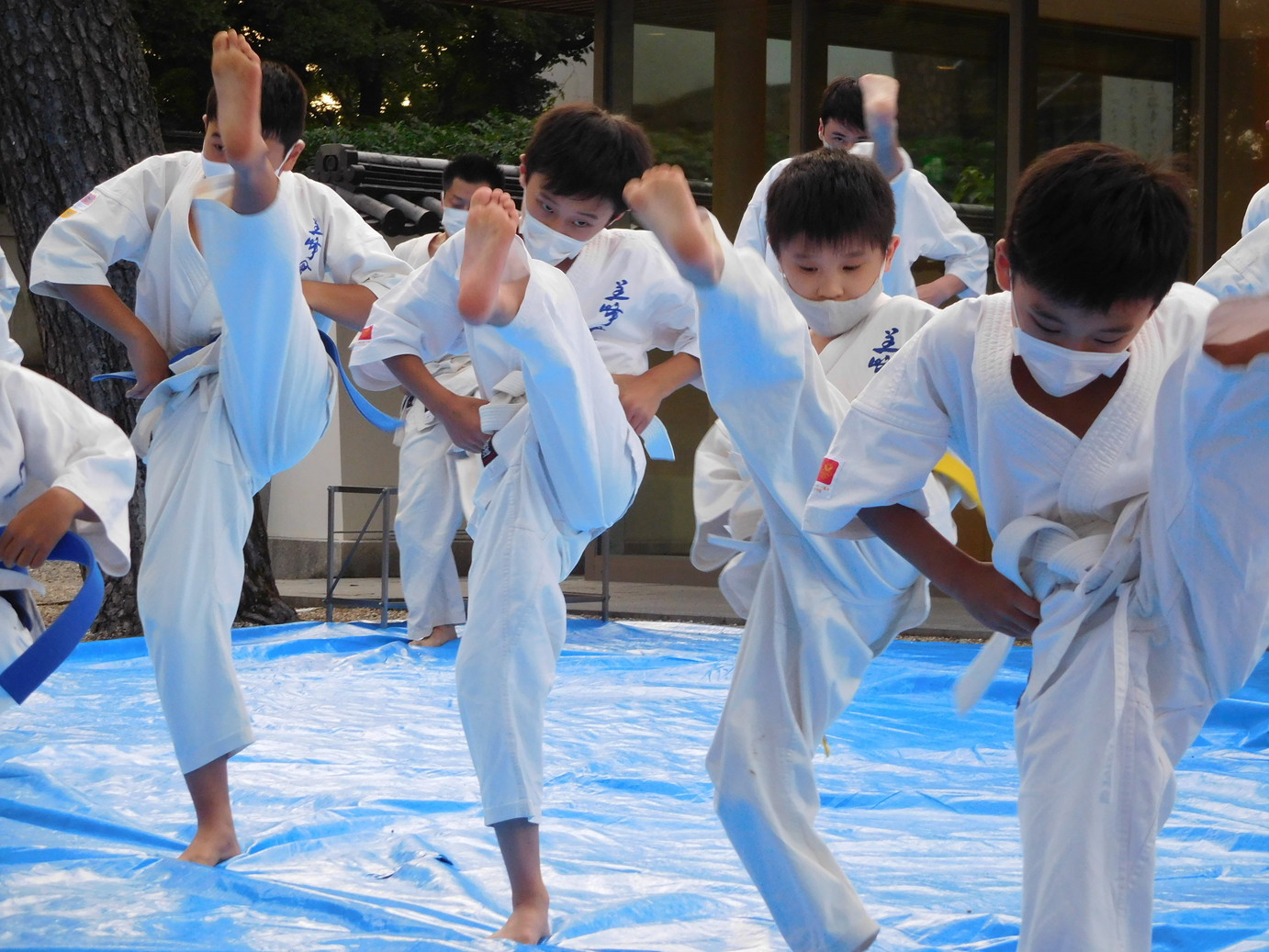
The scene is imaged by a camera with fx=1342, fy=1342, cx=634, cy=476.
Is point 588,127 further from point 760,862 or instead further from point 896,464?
point 760,862

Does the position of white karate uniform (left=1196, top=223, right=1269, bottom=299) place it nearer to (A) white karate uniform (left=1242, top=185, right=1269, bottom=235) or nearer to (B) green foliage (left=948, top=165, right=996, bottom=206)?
(A) white karate uniform (left=1242, top=185, right=1269, bottom=235)

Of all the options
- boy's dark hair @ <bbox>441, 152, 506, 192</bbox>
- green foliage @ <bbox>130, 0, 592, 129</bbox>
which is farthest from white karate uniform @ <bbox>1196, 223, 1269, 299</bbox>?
green foliage @ <bbox>130, 0, 592, 129</bbox>

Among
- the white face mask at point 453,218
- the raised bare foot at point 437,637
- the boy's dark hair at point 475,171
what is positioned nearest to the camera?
the raised bare foot at point 437,637

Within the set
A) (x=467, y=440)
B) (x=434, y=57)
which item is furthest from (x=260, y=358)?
(x=434, y=57)

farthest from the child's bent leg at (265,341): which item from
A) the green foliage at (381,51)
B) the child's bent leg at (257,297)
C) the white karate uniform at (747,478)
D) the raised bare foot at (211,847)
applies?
the green foliage at (381,51)

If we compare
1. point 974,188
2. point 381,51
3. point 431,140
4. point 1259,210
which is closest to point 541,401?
point 1259,210

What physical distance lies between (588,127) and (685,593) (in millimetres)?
5585

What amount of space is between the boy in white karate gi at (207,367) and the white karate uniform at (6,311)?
347 mm

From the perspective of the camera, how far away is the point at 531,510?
239 centimetres

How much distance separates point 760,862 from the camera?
6.59ft

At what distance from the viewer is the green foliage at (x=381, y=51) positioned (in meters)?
12.7

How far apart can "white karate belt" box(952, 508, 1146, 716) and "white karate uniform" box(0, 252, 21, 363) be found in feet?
5.43

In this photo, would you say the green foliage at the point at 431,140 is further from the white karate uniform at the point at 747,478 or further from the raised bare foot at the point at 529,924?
the raised bare foot at the point at 529,924

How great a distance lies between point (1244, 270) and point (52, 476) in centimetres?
219
